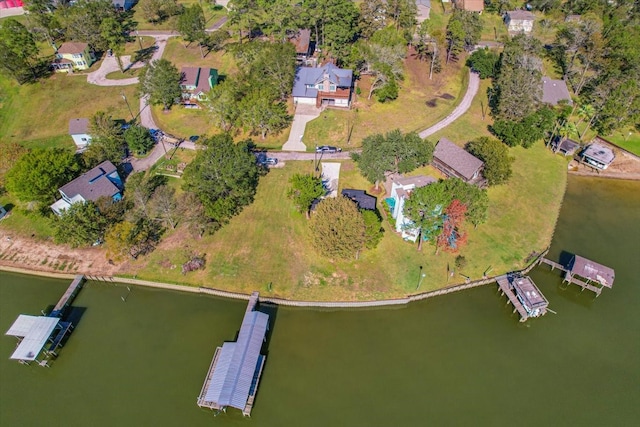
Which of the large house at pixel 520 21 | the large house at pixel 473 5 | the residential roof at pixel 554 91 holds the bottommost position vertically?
the residential roof at pixel 554 91

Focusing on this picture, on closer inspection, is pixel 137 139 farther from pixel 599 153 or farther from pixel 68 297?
pixel 599 153

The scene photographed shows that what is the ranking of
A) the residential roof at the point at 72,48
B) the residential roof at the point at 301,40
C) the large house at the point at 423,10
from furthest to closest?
1. the large house at the point at 423,10
2. the residential roof at the point at 301,40
3. the residential roof at the point at 72,48

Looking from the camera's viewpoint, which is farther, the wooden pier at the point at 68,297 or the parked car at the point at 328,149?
the parked car at the point at 328,149

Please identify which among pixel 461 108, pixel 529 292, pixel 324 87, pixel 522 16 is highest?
pixel 522 16

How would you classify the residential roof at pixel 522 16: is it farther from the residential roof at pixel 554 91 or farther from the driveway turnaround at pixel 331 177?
the driveway turnaround at pixel 331 177

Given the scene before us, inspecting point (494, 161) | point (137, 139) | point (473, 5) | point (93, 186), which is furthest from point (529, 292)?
point (473, 5)

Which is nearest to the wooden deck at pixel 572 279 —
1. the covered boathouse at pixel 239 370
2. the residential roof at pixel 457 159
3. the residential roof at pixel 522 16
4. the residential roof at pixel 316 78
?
the residential roof at pixel 457 159
